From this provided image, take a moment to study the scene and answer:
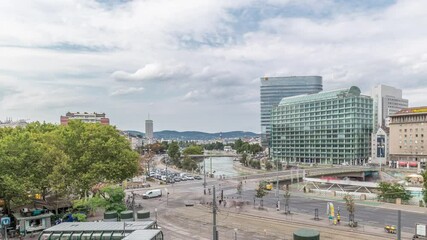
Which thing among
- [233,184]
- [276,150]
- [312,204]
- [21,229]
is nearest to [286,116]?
[276,150]

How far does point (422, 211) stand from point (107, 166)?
1735 inches

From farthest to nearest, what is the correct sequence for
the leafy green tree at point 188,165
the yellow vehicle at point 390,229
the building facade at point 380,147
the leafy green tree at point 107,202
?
the building facade at point 380,147
the leafy green tree at point 188,165
the leafy green tree at point 107,202
the yellow vehicle at point 390,229

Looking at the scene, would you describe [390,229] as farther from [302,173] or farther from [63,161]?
[302,173]

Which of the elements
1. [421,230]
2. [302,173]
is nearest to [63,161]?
[421,230]

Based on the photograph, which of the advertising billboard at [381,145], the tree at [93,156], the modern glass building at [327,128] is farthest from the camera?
the modern glass building at [327,128]

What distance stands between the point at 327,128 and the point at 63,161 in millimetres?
130589

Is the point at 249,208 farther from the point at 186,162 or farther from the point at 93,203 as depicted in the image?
the point at 186,162

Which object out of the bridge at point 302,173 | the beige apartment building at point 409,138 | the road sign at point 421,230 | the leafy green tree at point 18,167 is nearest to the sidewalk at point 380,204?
the road sign at point 421,230

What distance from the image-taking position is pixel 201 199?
61.4 metres

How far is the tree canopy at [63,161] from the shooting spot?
41.2m

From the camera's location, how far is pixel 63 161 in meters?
44.2

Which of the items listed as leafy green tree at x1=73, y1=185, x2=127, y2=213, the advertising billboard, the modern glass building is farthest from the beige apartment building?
leafy green tree at x1=73, y1=185, x2=127, y2=213

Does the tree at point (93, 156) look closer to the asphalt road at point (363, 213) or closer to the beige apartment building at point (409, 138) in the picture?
the asphalt road at point (363, 213)

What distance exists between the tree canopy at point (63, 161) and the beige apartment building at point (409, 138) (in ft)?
383
